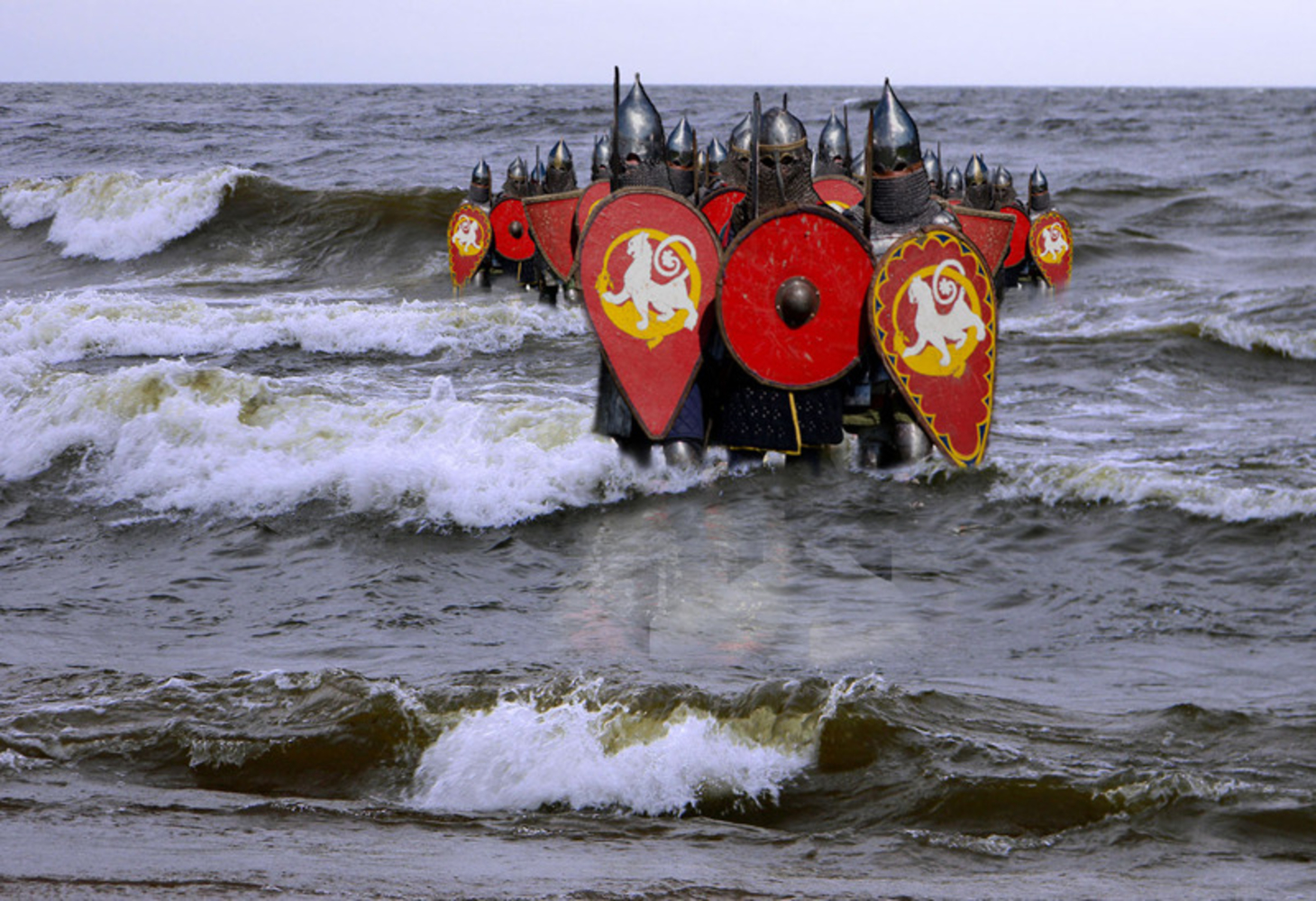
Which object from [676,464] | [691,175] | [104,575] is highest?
[691,175]

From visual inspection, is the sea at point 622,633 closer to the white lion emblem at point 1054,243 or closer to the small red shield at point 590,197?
the small red shield at point 590,197

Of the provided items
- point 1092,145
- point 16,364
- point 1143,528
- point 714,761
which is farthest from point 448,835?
point 1092,145

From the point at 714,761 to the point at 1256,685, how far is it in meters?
1.98

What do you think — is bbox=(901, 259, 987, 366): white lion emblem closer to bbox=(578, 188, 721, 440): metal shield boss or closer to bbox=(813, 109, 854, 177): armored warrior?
bbox=(578, 188, 721, 440): metal shield boss

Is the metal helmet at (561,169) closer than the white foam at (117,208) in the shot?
Yes

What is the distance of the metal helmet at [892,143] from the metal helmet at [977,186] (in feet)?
30.1

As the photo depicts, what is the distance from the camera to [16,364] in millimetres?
10398

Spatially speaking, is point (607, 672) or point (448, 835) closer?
point (448, 835)

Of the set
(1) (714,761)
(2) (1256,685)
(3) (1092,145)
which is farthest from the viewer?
(3) (1092,145)

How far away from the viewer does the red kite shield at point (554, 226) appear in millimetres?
5949

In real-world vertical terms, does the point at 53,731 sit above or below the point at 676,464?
below

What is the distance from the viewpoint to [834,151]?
9578 millimetres

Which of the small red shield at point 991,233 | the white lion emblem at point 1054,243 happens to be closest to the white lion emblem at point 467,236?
the white lion emblem at point 1054,243

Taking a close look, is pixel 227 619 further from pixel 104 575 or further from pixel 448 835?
pixel 448 835
